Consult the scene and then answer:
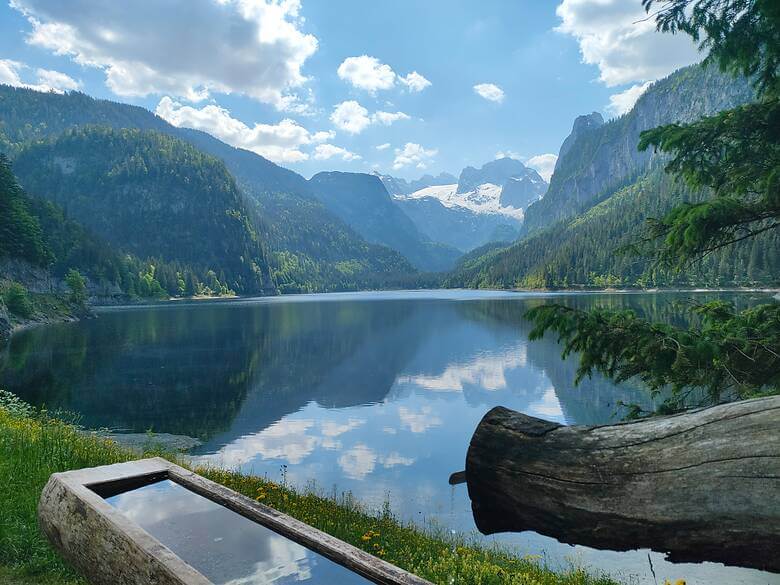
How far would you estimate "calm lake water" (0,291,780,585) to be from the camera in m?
20.6

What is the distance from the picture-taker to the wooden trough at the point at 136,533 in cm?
501

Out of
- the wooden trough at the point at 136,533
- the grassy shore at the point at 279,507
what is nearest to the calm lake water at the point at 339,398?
the grassy shore at the point at 279,507

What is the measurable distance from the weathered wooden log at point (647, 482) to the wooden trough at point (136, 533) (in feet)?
6.45

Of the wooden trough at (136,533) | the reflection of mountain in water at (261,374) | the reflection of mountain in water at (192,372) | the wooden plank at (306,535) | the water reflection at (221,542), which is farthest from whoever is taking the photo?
the reflection of mountain in water at (261,374)

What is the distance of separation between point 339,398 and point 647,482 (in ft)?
128

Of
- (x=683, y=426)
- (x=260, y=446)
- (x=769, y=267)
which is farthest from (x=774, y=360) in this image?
(x=769, y=267)

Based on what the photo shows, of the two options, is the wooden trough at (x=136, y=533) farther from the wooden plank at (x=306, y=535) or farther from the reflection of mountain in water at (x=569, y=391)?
the reflection of mountain in water at (x=569, y=391)

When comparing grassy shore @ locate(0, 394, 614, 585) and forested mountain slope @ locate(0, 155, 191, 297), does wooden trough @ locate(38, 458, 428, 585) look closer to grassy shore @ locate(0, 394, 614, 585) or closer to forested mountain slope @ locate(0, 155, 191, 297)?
grassy shore @ locate(0, 394, 614, 585)

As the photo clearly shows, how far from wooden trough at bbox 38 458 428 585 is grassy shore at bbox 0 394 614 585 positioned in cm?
87

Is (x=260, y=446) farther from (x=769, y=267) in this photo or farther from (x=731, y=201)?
(x=769, y=267)

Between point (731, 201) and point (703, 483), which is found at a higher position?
point (731, 201)

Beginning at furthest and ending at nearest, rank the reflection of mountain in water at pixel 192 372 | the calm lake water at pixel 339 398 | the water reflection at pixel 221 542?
the reflection of mountain in water at pixel 192 372, the calm lake water at pixel 339 398, the water reflection at pixel 221 542

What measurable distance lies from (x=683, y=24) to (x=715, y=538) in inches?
390

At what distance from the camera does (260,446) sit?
27.2 meters
